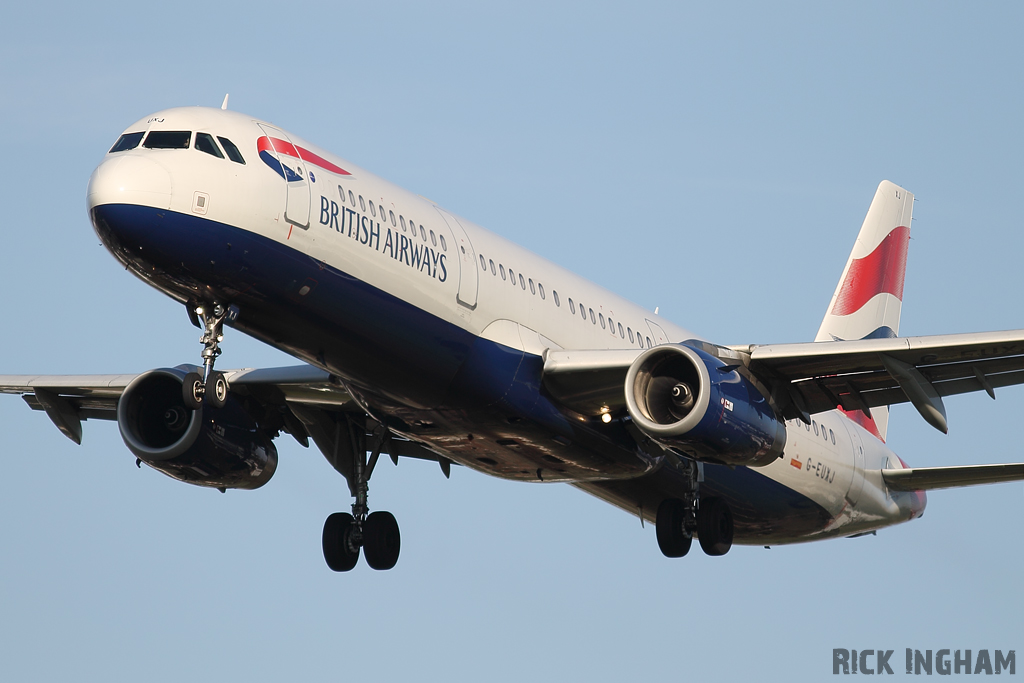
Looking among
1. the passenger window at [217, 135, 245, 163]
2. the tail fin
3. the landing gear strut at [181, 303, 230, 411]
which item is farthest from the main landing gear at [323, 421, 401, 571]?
the tail fin

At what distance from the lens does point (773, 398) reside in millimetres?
25266

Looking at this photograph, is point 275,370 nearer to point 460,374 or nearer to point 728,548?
point 460,374

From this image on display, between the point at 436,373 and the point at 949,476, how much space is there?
1340cm

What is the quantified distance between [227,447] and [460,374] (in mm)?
7386

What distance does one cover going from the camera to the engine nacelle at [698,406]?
2350cm

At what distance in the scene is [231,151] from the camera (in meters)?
21.1

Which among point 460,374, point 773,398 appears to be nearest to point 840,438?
point 773,398

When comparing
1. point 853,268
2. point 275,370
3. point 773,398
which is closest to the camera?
point 773,398

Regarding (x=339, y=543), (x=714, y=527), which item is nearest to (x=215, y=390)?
(x=339, y=543)

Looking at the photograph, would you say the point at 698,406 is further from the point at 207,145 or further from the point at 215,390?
the point at 207,145

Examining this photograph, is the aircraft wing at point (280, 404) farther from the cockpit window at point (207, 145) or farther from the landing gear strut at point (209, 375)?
the cockpit window at point (207, 145)

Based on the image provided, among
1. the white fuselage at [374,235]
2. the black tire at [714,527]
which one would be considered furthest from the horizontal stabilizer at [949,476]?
the white fuselage at [374,235]

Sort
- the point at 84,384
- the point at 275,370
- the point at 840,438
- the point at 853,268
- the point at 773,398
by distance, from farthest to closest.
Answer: the point at 853,268
the point at 840,438
the point at 84,384
the point at 275,370
the point at 773,398

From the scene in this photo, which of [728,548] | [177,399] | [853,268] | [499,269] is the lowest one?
[728,548]
